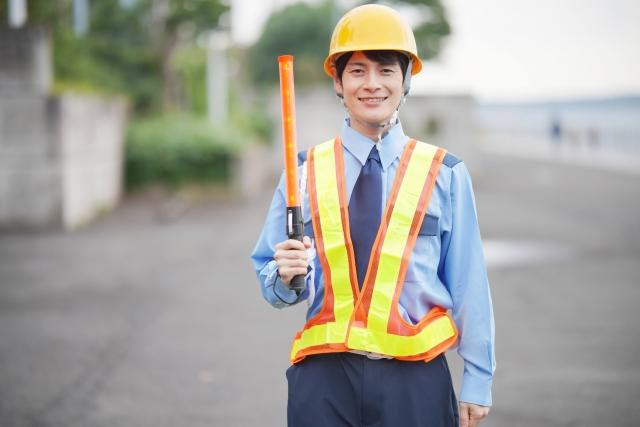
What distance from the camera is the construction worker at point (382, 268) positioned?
2.43m

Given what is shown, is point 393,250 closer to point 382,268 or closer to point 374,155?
point 382,268

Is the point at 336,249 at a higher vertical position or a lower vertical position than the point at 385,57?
lower

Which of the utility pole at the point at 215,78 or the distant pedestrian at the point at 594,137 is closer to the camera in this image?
the utility pole at the point at 215,78

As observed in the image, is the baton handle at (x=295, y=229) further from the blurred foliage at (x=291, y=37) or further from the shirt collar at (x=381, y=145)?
the blurred foliage at (x=291, y=37)

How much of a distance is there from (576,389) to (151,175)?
1493 cm

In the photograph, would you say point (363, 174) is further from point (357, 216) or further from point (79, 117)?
point (79, 117)

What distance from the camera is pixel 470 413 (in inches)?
100

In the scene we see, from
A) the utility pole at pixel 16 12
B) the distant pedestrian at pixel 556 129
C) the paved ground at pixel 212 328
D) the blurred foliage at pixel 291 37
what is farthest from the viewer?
the distant pedestrian at pixel 556 129

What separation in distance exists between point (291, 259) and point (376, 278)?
0.29m

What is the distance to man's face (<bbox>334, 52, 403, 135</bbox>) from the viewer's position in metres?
2.51

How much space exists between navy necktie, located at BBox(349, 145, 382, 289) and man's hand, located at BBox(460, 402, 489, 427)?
0.53 meters

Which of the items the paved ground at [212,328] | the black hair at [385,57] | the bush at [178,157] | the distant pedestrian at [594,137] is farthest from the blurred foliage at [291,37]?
the black hair at [385,57]

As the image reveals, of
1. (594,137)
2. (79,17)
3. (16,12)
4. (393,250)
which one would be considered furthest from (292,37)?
(393,250)

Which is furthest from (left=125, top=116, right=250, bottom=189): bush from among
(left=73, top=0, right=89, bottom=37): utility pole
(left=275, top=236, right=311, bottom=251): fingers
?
(left=275, top=236, right=311, bottom=251): fingers
